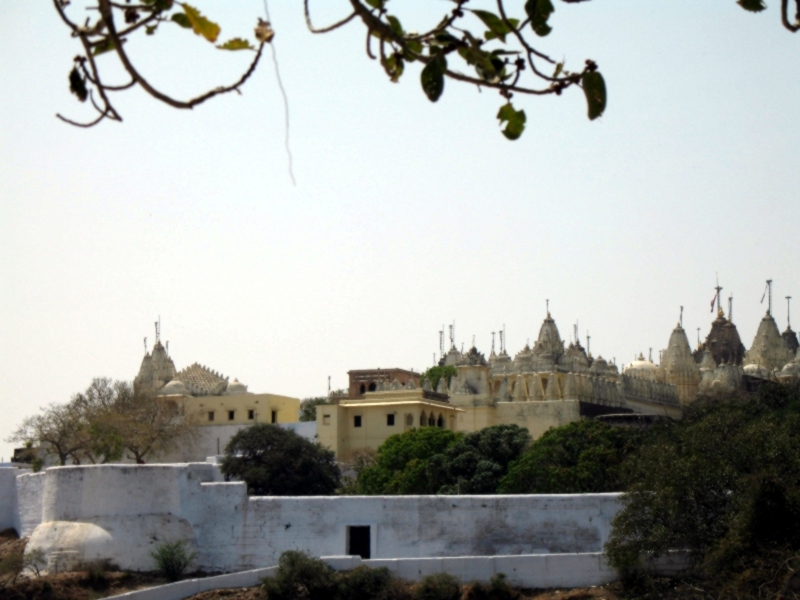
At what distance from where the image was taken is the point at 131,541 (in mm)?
25719

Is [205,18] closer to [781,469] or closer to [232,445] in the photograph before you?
[781,469]

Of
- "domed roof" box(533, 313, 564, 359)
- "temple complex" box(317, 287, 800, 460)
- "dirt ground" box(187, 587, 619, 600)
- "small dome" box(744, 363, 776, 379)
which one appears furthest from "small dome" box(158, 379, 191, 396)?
"dirt ground" box(187, 587, 619, 600)

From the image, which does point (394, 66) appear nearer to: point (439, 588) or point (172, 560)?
point (439, 588)

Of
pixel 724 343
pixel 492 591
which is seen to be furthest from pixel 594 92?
pixel 724 343

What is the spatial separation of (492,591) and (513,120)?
58.0ft

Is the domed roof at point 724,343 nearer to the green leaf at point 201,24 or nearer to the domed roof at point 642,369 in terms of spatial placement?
the domed roof at point 642,369

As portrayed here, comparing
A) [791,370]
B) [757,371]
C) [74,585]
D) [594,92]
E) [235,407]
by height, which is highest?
[757,371]

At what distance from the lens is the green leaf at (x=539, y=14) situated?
183 inches

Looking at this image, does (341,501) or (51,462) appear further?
(51,462)

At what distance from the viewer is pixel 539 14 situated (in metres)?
4.69

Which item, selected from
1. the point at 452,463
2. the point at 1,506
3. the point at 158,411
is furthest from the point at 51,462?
the point at 452,463

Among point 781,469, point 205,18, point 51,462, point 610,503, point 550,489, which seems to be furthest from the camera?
point 51,462

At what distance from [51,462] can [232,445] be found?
8905 mm

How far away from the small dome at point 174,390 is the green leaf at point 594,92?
147 ft
